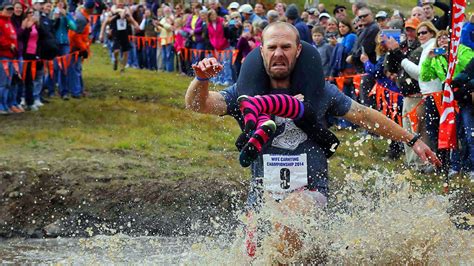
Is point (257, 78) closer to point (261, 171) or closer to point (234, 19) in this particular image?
point (261, 171)

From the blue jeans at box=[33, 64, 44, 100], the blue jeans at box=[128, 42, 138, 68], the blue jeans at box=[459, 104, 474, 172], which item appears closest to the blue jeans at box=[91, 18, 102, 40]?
the blue jeans at box=[128, 42, 138, 68]

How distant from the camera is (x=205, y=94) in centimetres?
605

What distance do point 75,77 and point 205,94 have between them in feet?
40.0

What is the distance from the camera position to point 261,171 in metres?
6.27

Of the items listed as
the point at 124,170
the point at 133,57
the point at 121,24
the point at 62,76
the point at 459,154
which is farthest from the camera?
the point at 133,57

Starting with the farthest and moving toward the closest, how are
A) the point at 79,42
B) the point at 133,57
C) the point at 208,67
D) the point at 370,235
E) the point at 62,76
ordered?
the point at 133,57 < the point at 79,42 < the point at 62,76 < the point at 370,235 < the point at 208,67

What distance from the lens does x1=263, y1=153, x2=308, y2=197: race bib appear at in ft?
20.2

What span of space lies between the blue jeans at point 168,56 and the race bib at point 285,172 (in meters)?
17.6

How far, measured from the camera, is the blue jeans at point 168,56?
23609 mm

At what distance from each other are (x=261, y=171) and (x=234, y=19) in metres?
13.8

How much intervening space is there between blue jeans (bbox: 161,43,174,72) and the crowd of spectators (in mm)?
26

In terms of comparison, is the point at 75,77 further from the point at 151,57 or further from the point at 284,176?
the point at 284,176

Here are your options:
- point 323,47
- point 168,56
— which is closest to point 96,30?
point 168,56

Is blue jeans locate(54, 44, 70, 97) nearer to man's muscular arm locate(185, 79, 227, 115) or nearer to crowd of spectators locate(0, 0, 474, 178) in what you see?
crowd of spectators locate(0, 0, 474, 178)
